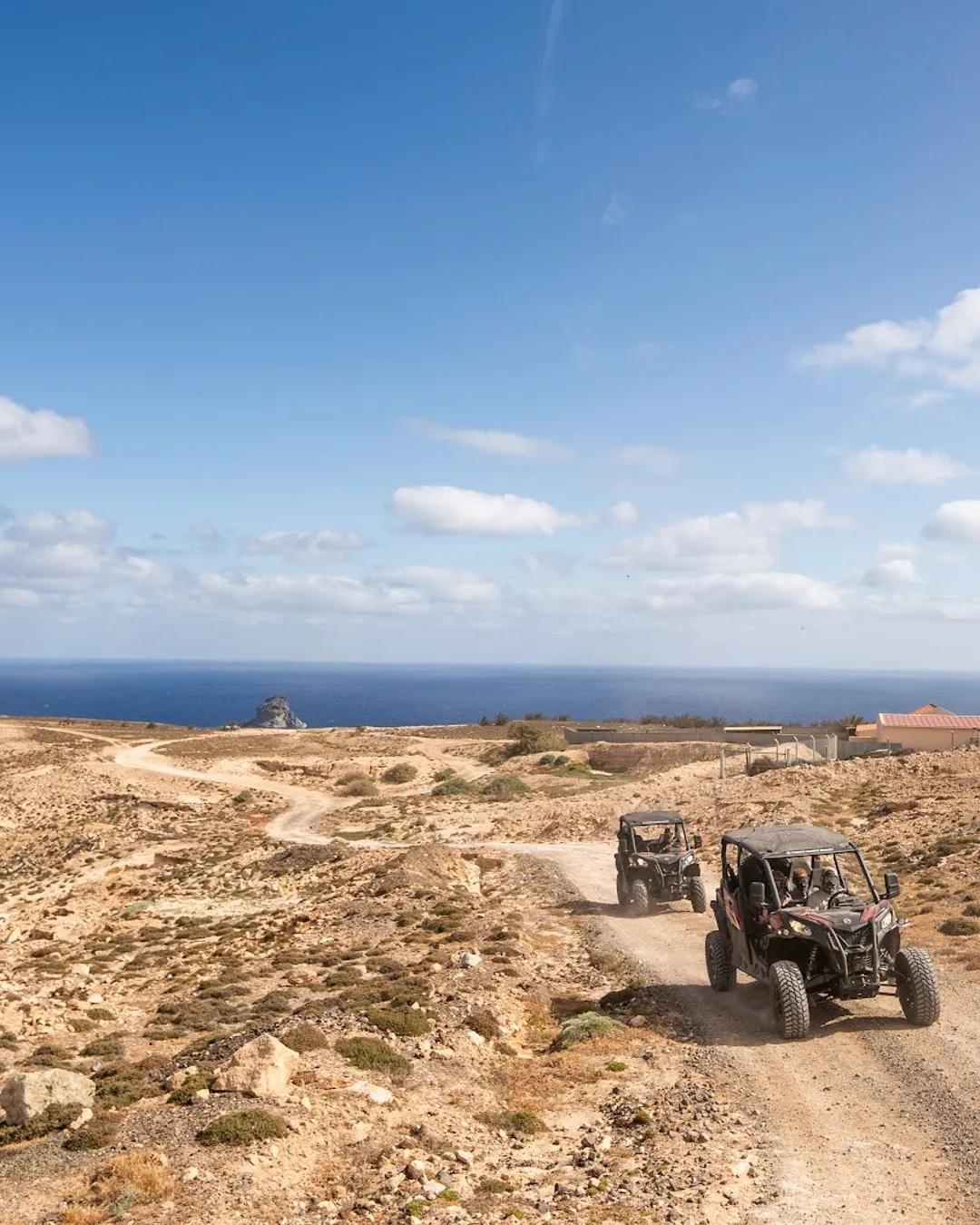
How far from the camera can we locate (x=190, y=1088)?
1199 centimetres

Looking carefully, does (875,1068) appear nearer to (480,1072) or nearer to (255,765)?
(480,1072)

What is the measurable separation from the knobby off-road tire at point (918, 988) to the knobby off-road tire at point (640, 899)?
11.3 meters

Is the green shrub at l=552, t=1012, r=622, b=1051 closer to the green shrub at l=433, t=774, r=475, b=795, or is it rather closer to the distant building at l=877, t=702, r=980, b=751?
the green shrub at l=433, t=774, r=475, b=795

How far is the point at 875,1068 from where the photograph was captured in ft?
39.8

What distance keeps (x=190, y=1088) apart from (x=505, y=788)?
43.1 m

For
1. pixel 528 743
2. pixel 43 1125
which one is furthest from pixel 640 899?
pixel 528 743

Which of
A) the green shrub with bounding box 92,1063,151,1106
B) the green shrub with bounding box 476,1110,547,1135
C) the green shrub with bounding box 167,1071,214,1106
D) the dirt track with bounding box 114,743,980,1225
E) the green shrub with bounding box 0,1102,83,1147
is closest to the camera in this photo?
the dirt track with bounding box 114,743,980,1225

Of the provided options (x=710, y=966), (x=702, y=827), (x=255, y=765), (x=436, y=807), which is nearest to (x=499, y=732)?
(x=255, y=765)

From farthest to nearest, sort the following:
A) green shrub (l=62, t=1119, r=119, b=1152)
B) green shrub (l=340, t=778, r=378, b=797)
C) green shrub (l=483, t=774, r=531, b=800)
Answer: green shrub (l=340, t=778, r=378, b=797) < green shrub (l=483, t=774, r=531, b=800) < green shrub (l=62, t=1119, r=119, b=1152)

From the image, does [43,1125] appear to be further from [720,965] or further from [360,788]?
[360,788]

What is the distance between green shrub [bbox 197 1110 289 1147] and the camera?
10.2 metres

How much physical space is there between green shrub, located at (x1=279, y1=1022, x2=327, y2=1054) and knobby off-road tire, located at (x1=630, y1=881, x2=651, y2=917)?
1249 cm

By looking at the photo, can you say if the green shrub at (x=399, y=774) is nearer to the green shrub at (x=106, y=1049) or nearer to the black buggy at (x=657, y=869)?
the black buggy at (x=657, y=869)

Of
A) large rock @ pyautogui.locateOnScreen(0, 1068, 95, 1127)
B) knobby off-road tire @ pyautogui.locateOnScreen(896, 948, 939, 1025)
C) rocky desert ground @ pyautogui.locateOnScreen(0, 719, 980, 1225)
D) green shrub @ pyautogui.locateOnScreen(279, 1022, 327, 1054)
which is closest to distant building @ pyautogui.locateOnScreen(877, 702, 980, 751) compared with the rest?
rocky desert ground @ pyautogui.locateOnScreen(0, 719, 980, 1225)
